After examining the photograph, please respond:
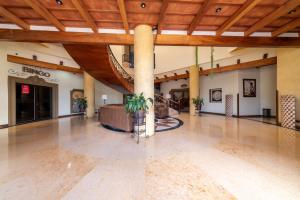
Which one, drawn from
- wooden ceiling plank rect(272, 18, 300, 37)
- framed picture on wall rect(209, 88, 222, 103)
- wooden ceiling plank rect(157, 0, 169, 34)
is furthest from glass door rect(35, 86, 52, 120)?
wooden ceiling plank rect(272, 18, 300, 37)

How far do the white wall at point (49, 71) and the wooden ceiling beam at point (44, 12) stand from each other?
422cm

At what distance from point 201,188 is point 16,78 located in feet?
31.4

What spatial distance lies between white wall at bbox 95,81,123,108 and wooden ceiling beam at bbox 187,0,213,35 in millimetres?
9553

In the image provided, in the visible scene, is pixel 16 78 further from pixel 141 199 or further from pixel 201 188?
pixel 201 188

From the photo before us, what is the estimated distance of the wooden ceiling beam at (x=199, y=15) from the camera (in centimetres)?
402

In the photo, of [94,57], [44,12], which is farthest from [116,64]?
[44,12]

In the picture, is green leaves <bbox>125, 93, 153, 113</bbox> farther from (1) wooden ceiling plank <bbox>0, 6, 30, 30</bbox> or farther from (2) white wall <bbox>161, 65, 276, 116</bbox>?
(2) white wall <bbox>161, 65, 276, 116</bbox>

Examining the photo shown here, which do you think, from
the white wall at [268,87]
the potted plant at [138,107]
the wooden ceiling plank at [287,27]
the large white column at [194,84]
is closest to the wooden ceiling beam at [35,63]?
the potted plant at [138,107]

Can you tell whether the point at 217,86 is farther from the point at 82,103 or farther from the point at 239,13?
the point at 82,103

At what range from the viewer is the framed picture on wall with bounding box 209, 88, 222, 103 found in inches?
462

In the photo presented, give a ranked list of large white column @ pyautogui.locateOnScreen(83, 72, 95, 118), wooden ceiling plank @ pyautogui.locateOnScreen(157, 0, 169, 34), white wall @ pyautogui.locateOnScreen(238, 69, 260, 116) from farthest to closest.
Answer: large white column @ pyautogui.locateOnScreen(83, 72, 95, 118) < white wall @ pyautogui.locateOnScreen(238, 69, 260, 116) < wooden ceiling plank @ pyautogui.locateOnScreen(157, 0, 169, 34)

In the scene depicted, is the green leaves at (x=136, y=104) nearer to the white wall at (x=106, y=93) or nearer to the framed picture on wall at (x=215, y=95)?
the framed picture on wall at (x=215, y=95)

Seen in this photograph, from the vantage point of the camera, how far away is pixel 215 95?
476 inches

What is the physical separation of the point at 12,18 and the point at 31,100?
5.62 meters
